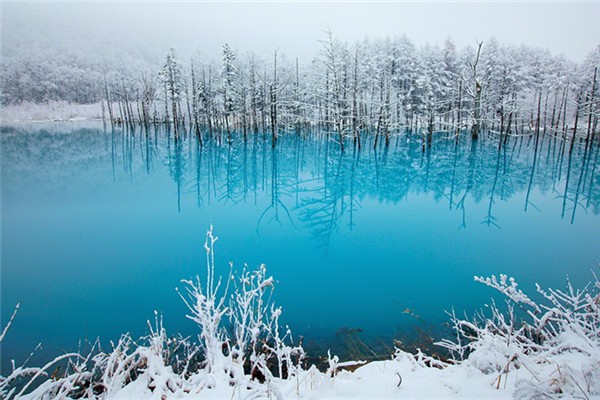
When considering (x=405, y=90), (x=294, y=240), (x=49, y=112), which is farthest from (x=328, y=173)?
(x=49, y=112)

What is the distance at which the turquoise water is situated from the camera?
257 inches

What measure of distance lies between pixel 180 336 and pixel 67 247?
6.21 meters

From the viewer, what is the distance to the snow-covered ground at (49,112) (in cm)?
6481

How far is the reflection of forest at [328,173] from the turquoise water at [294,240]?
148mm

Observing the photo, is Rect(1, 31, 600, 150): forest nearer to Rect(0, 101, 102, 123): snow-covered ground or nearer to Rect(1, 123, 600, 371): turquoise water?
Rect(0, 101, 102, 123): snow-covered ground

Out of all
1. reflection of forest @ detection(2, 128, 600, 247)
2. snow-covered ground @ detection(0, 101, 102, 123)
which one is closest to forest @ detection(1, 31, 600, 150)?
snow-covered ground @ detection(0, 101, 102, 123)

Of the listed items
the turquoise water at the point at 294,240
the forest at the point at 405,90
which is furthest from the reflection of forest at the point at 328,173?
the forest at the point at 405,90

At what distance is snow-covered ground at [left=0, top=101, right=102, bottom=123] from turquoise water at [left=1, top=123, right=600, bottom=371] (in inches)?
2333

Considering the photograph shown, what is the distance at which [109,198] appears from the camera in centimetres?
1492

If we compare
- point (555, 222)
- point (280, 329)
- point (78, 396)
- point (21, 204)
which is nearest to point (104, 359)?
point (78, 396)

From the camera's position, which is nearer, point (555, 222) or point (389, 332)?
point (389, 332)

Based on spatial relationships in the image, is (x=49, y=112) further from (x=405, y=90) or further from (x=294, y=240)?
(x=294, y=240)

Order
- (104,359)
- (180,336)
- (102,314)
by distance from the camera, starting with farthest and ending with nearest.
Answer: (102,314), (180,336), (104,359)

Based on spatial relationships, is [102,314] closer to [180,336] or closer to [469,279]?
[180,336]
